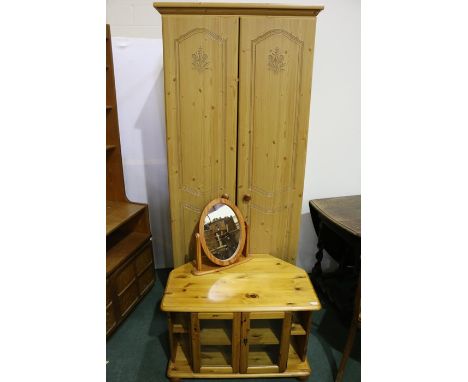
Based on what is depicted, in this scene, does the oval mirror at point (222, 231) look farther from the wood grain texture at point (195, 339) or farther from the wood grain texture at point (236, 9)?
the wood grain texture at point (236, 9)

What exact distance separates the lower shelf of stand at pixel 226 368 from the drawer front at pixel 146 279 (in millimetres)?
687

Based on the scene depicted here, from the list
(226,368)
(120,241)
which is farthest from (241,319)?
(120,241)

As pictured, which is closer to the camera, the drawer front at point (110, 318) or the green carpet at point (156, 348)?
the green carpet at point (156, 348)

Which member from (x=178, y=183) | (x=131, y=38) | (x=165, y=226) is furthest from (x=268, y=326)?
(x=131, y=38)

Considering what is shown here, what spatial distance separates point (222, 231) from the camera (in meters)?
1.57

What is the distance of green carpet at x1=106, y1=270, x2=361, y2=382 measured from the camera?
5.15 ft

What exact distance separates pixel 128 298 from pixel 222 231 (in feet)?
3.10

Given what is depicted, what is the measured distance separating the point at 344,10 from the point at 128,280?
2510 millimetres

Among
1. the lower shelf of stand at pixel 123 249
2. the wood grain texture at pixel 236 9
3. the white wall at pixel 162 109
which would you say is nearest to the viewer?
the wood grain texture at pixel 236 9

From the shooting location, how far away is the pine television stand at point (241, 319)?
1318 millimetres

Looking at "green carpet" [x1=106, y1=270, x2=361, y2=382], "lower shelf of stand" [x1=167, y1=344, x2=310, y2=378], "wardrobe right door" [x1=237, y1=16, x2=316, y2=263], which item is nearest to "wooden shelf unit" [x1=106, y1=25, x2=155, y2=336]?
"green carpet" [x1=106, y1=270, x2=361, y2=382]

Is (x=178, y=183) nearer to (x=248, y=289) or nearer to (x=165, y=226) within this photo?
(x=248, y=289)

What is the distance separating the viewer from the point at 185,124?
1.48 metres

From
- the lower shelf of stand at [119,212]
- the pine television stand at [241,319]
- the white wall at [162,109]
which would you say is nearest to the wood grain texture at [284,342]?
the pine television stand at [241,319]
